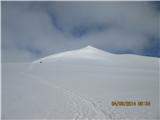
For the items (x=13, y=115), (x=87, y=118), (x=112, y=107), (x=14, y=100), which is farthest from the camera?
(x=14, y=100)

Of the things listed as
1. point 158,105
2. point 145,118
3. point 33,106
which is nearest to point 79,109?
point 33,106

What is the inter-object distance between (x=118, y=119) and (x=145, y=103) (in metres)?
3.01

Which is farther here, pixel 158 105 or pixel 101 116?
pixel 158 105

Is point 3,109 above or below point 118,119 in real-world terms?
above

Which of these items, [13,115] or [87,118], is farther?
[13,115]

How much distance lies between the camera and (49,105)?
6.34m

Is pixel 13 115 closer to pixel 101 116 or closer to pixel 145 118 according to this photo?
pixel 101 116

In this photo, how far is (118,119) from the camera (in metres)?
4.95

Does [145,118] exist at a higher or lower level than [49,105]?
lower

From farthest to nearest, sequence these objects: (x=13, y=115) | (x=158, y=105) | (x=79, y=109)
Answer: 1. (x=158, y=105)
2. (x=79, y=109)
3. (x=13, y=115)

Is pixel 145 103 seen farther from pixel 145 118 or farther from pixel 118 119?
pixel 118 119

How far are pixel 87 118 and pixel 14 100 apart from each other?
4646mm

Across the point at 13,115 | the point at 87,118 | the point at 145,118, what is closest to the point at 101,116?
the point at 87,118

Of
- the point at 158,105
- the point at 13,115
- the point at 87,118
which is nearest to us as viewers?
the point at 87,118
